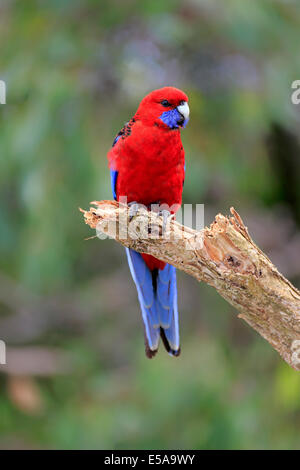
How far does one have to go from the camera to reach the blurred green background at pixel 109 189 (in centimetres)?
648

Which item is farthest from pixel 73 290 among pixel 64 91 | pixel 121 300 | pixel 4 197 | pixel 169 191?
pixel 169 191

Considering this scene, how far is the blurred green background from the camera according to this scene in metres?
6.48

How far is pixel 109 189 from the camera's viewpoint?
5934 millimetres

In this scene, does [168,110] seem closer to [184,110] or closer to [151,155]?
[184,110]

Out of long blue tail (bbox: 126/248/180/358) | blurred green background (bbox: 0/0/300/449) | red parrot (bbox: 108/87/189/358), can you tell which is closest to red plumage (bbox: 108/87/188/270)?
red parrot (bbox: 108/87/189/358)

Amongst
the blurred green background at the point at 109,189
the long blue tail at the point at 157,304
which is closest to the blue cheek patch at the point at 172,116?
the long blue tail at the point at 157,304

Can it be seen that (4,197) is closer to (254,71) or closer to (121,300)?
(121,300)

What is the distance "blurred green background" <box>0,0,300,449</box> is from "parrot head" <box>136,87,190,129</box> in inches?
66.1

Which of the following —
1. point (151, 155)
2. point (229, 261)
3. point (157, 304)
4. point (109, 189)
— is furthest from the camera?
point (109, 189)

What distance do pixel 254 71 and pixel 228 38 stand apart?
2.00 feet

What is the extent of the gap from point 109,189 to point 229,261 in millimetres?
2602

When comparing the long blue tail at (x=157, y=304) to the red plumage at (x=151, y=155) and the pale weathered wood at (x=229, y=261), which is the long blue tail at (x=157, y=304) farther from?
the pale weathered wood at (x=229, y=261)

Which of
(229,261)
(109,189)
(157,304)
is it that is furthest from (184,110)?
(109,189)

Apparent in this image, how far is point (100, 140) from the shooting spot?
253 inches
